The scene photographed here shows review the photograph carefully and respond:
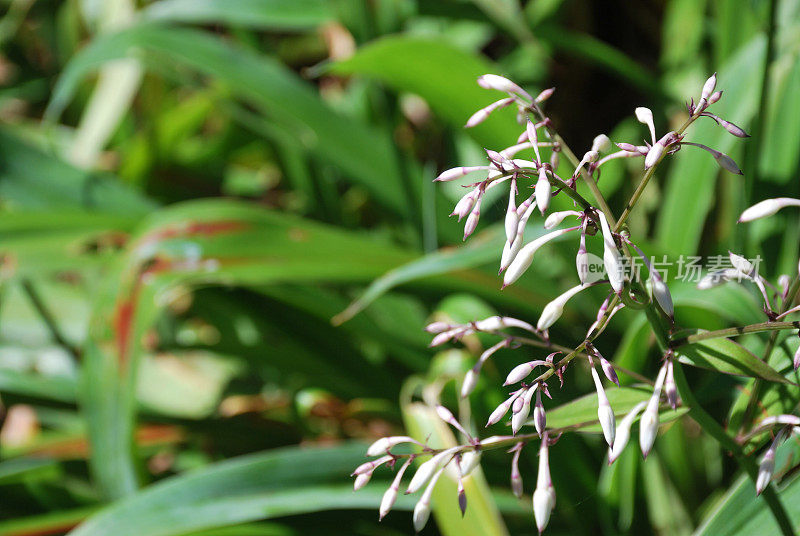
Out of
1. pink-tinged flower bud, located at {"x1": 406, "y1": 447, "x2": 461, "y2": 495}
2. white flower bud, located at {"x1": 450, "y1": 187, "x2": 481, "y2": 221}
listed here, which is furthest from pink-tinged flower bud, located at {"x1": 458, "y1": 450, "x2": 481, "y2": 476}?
white flower bud, located at {"x1": 450, "y1": 187, "x2": 481, "y2": 221}

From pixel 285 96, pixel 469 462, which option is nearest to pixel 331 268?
pixel 285 96

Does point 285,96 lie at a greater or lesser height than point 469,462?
greater

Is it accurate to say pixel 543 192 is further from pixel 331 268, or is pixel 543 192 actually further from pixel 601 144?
pixel 331 268

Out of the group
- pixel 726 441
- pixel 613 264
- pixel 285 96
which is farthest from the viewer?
pixel 285 96

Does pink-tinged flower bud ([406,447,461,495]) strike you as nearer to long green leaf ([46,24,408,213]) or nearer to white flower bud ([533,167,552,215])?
white flower bud ([533,167,552,215])

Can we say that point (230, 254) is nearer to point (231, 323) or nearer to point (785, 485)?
point (231, 323)

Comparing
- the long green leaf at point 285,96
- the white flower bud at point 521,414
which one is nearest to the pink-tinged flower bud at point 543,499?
the white flower bud at point 521,414
